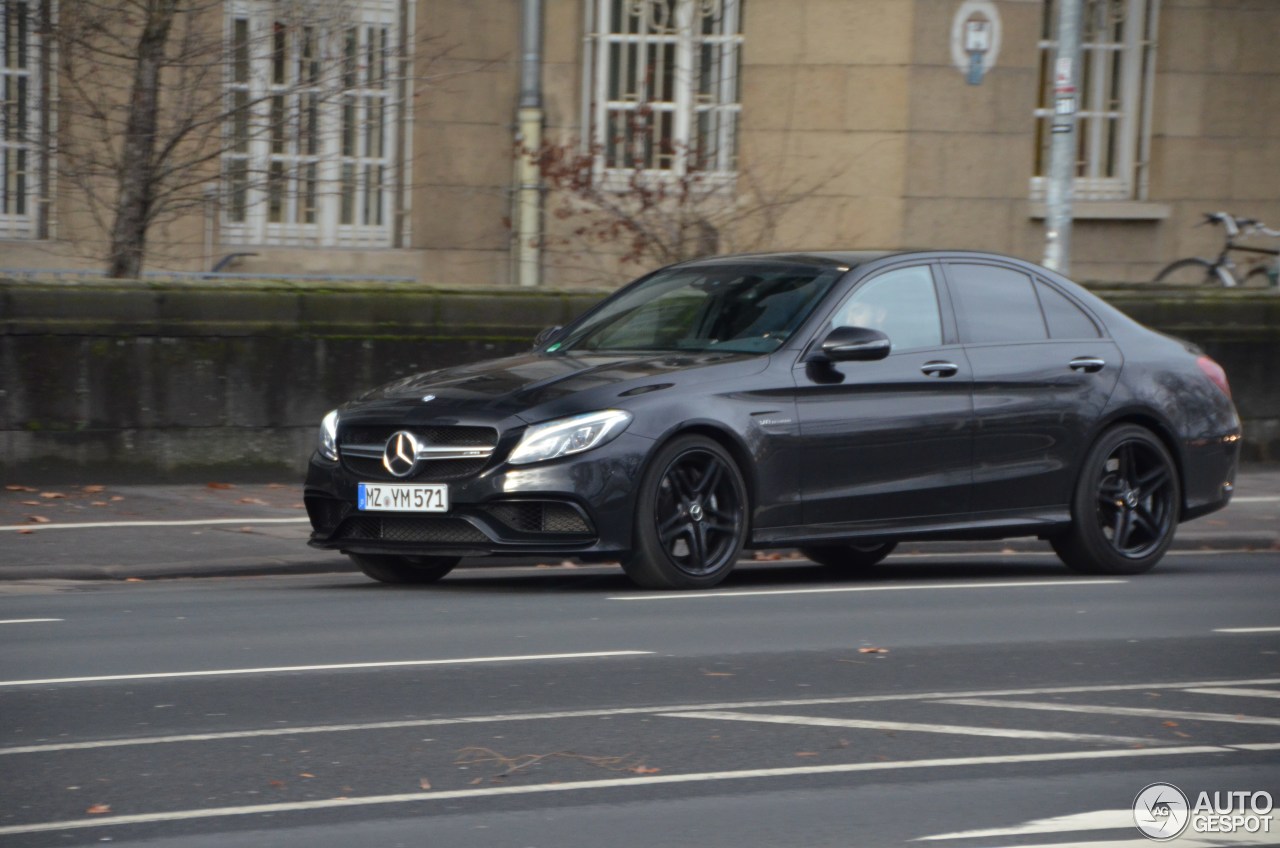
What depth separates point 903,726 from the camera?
6.46m

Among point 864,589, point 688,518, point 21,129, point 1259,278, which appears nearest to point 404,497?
point 688,518

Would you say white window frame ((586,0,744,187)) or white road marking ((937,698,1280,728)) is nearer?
white road marking ((937,698,1280,728))

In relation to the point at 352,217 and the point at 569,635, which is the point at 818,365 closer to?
the point at 569,635

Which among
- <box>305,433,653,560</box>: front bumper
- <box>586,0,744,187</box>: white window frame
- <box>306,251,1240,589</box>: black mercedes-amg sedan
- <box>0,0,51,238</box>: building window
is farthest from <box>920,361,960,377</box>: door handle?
<box>586,0,744,187</box>: white window frame

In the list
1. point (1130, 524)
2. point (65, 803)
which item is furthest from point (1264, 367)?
point (65, 803)

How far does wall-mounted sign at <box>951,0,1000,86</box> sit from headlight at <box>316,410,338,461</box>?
471 inches

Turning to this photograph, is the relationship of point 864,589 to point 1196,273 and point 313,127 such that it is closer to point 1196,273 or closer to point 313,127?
point 313,127

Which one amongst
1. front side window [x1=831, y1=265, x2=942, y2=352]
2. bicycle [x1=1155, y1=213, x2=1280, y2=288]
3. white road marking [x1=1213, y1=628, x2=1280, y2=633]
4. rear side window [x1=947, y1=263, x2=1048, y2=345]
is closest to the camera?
white road marking [x1=1213, y1=628, x2=1280, y2=633]

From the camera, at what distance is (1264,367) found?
16859 mm

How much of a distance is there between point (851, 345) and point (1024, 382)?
130 centimetres

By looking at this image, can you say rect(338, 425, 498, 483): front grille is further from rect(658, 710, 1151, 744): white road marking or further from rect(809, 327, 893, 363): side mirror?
rect(658, 710, 1151, 744): white road marking

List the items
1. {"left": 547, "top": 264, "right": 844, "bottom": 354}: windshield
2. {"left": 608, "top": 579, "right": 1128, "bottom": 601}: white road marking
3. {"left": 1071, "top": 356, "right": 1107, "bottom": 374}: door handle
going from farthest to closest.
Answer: {"left": 1071, "top": 356, "right": 1107, "bottom": 374}: door handle, {"left": 547, "top": 264, "right": 844, "bottom": 354}: windshield, {"left": 608, "top": 579, "right": 1128, "bottom": 601}: white road marking

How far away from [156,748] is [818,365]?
4499 millimetres

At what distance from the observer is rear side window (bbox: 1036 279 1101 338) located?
35.5 ft
